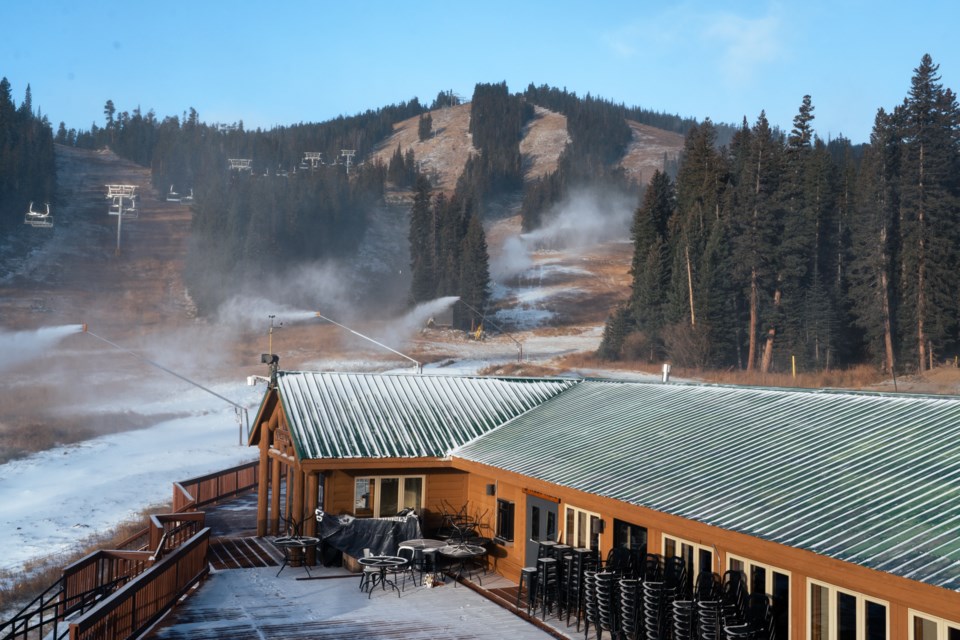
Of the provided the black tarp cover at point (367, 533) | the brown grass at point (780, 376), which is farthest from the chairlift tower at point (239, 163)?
the black tarp cover at point (367, 533)

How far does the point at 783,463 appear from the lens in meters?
11.5

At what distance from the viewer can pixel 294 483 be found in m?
18.1

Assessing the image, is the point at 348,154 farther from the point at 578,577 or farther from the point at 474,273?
the point at 578,577

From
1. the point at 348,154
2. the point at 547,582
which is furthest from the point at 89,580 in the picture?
the point at 348,154

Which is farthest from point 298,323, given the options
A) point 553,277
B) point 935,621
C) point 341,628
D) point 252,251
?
point 935,621

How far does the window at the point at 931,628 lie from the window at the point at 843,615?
308mm

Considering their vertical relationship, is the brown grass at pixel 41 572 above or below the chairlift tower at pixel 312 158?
below

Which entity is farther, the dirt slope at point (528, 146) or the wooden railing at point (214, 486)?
the dirt slope at point (528, 146)

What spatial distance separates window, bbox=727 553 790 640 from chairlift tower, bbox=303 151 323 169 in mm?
136151

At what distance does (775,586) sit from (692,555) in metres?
1.66

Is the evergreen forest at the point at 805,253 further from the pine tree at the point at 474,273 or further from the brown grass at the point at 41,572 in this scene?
the brown grass at the point at 41,572

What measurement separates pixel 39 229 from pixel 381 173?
46246 millimetres

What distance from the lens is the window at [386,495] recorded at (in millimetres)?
17781

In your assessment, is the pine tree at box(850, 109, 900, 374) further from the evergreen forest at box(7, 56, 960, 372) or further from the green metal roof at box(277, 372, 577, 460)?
the green metal roof at box(277, 372, 577, 460)
